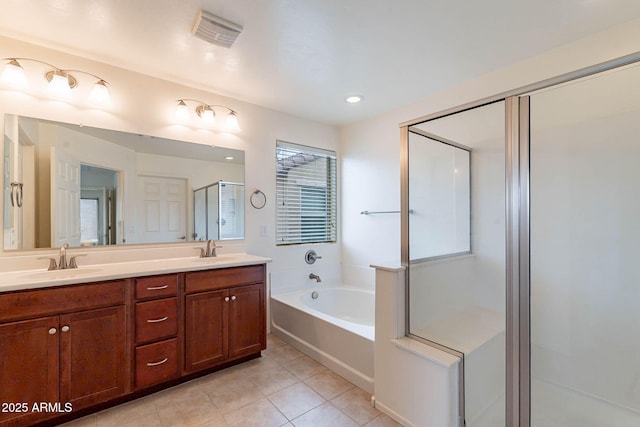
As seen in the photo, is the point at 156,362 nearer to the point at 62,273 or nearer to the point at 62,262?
the point at 62,273

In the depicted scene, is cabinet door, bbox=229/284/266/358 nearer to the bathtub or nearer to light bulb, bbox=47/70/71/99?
the bathtub

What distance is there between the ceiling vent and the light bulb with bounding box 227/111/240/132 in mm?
908

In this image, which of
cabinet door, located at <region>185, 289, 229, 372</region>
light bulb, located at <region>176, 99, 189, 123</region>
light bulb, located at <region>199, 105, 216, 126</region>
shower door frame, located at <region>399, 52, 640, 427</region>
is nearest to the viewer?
shower door frame, located at <region>399, 52, 640, 427</region>

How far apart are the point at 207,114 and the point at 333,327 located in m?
2.17

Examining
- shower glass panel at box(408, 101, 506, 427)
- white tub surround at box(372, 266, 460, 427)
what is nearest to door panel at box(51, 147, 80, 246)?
white tub surround at box(372, 266, 460, 427)

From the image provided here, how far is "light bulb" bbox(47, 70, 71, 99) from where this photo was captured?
192 cm

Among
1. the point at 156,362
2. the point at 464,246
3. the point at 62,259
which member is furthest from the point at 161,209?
the point at 464,246

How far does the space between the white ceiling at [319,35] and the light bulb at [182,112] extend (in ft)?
0.65

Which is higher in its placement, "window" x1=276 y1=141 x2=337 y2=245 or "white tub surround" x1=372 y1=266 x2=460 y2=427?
"window" x1=276 y1=141 x2=337 y2=245

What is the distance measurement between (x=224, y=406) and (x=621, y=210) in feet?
8.50

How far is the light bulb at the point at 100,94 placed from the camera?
2.07m

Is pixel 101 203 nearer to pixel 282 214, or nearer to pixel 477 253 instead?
pixel 282 214

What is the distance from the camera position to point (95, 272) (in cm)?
183

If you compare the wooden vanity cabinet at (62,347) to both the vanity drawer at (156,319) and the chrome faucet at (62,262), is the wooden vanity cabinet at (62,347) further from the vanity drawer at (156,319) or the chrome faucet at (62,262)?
the chrome faucet at (62,262)
